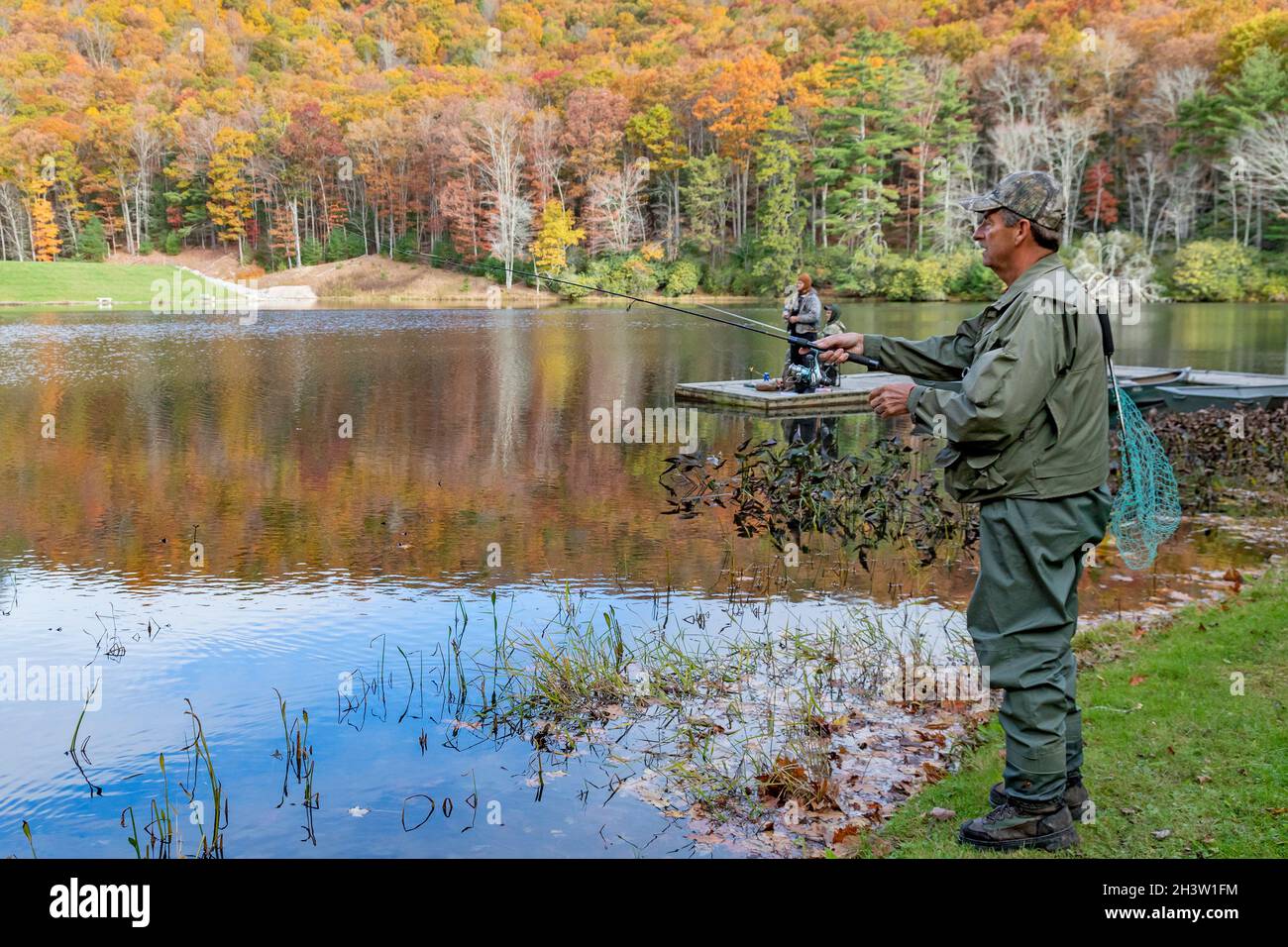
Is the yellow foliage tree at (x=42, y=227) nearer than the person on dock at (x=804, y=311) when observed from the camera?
No

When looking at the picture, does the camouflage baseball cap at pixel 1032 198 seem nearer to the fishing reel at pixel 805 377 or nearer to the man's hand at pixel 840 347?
the man's hand at pixel 840 347

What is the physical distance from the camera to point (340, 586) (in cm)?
709

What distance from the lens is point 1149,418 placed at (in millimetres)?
11594

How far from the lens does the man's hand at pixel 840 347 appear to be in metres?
3.79

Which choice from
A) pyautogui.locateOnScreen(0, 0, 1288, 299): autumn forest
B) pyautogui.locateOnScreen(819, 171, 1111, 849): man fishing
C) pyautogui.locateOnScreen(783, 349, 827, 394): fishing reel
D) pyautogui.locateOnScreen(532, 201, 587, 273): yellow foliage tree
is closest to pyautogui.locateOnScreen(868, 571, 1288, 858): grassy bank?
pyautogui.locateOnScreen(819, 171, 1111, 849): man fishing

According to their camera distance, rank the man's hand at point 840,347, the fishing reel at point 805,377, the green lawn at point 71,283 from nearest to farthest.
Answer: the man's hand at point 840,347
the fishing reel at point 805,377
the green lawn at point 71,283

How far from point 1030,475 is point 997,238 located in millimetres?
753

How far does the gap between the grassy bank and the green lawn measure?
48.5 meters

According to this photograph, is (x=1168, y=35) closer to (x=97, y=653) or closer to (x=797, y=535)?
(x=797, y=535)

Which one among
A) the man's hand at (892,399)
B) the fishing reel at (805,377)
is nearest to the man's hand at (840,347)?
the man's hand at (892,399)

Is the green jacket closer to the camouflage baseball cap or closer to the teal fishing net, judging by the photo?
the camouflage baseball cap

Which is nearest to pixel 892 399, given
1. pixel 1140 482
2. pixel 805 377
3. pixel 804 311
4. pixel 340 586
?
pixel 1140 482

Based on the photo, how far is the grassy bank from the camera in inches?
134

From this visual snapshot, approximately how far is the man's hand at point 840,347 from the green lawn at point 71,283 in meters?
48.6
